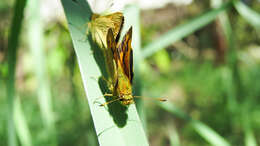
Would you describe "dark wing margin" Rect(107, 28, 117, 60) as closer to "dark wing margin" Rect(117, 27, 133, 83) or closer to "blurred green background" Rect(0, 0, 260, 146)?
"dark wing margin" Rect(117, 27, 133, 83)

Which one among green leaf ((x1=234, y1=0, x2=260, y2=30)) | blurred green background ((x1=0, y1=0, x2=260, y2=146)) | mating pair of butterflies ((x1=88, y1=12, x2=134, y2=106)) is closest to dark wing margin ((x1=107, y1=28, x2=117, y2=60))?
mating pair of butterflies ((x1=88, y1=12, x2=134, y2=106))

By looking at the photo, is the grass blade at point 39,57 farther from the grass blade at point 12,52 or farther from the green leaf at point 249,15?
the green leaf at point 249,15

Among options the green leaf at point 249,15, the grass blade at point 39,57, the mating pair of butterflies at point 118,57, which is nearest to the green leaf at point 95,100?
the mating pair of butterflies at point 118,57

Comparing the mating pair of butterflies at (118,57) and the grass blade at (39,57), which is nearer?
the mating pair of butterflies at (118,57)

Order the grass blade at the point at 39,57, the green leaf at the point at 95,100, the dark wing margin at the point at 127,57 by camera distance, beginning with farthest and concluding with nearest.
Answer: the grass blade at the point at 39,57, the dark wing margin at the point at 127,57, the green leaf at the point at 95,100

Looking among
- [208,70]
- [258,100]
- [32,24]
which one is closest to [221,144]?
[32,24]

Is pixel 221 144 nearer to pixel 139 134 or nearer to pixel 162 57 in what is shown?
pixel 139 134
